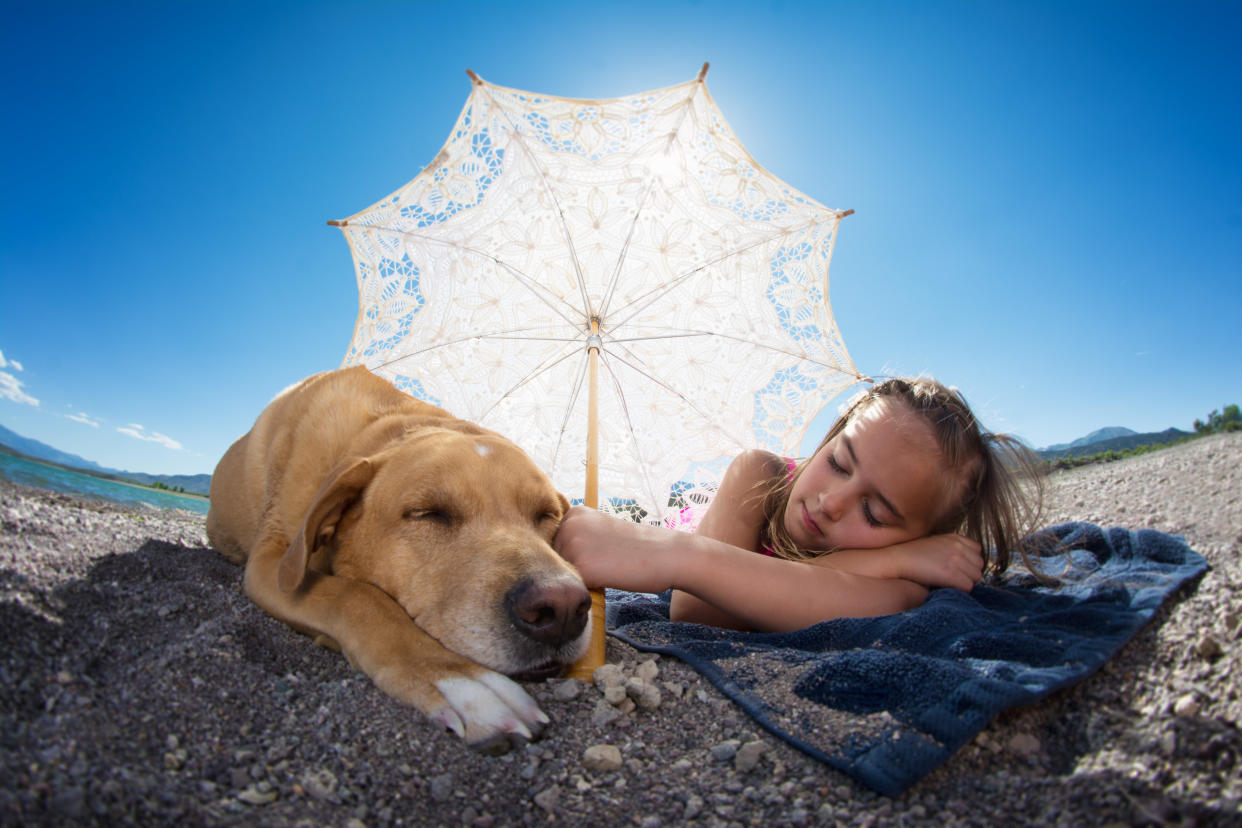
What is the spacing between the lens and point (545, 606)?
2.17 m

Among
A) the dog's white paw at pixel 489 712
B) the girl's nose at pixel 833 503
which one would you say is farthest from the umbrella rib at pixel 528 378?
the dog's white paw at pixel 489 712

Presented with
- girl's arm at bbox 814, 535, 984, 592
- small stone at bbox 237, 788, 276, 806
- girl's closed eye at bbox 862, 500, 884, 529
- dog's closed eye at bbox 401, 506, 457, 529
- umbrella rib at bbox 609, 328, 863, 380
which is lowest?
small stone at bbox 237, 788, 276, 806

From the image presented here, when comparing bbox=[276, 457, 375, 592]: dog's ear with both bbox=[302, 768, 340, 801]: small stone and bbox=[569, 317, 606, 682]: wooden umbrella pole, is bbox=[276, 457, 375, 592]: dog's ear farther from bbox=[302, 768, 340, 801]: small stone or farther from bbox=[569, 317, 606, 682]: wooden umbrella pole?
bbox=[569, 317, 606, 682]: wooden umbrella pole

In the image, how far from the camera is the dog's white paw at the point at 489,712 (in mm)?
1799

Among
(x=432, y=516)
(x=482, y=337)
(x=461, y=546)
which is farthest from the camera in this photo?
(x=482, y=337)

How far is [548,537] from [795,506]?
5.71 ft

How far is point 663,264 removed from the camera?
4.91 metres

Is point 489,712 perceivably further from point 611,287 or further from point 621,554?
point 611,287

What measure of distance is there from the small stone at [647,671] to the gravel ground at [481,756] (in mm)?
36

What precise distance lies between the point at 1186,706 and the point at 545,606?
6.25 ft

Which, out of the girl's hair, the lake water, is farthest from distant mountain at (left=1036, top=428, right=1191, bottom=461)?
the lake water

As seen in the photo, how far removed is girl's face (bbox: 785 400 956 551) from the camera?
3.50m

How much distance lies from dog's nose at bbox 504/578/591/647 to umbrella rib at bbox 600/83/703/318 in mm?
3164

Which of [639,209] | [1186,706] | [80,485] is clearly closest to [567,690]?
[1186,706]
